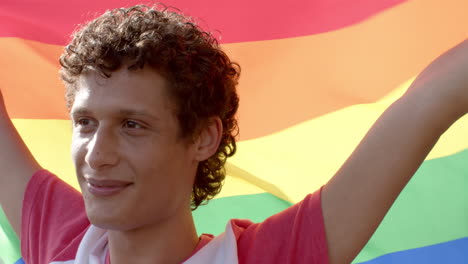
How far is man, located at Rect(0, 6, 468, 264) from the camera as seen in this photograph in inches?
62.9

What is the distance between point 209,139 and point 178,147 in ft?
0.42

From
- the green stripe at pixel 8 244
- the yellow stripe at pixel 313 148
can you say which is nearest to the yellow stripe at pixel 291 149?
→ the yellow stripe at pixel 313 148

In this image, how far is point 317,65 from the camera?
2.49 meters

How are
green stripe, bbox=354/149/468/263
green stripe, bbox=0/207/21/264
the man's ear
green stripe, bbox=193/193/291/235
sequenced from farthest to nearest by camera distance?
green stripe, bbox=193/193/291/235 < green stripe, bbox=0/207/21/264 < green stripe, bbox=354/149/468/263 < the man's ear

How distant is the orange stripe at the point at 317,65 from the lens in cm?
236

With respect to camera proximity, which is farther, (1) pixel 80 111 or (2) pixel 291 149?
(2) pixel 291 149

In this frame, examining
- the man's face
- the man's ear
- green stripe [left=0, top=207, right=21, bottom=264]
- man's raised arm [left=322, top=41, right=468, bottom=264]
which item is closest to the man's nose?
the man's face

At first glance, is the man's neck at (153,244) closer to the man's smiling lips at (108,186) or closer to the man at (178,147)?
the man at (178,147)

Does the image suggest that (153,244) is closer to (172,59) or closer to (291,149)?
(172,59)

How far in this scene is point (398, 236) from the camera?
229 cm

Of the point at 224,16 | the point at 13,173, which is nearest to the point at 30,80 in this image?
the point at 13,173

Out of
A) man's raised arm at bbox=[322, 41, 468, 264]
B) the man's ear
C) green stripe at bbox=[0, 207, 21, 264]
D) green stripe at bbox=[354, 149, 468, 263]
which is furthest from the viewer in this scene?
green stripe at bbox=[0, 207, 21, 264]

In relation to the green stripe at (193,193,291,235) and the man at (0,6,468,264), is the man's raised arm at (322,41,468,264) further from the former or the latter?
the green stripe at (193,193,291,235)

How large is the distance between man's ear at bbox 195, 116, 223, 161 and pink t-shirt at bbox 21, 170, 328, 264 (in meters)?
0.18
